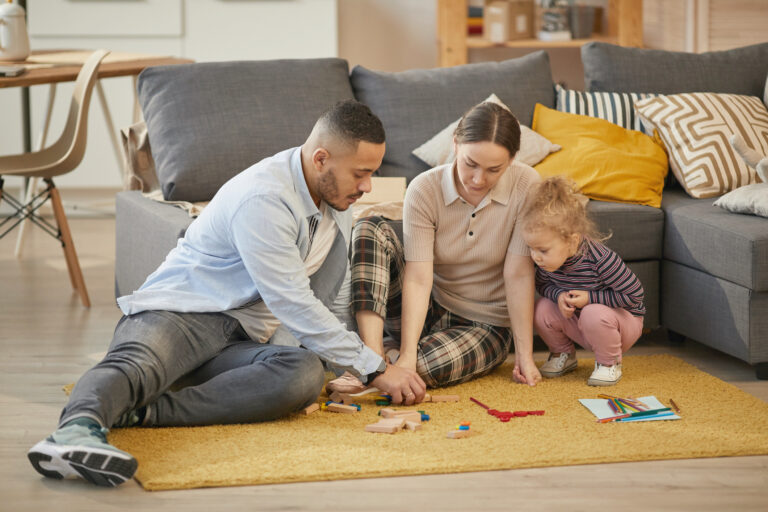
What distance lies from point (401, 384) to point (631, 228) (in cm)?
104

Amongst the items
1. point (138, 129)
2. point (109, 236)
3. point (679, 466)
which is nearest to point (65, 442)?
point (679, 466)

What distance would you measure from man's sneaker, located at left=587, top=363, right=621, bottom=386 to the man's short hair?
34.9 inches

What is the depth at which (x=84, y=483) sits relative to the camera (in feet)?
6.39

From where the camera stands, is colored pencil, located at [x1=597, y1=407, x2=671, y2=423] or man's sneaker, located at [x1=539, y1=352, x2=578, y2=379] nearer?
colored pencil, located at [x1=597, y1=407, x2=671, y2=423]

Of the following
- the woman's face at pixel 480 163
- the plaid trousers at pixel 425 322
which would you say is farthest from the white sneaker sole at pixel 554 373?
the woman's face at pixel 480 163

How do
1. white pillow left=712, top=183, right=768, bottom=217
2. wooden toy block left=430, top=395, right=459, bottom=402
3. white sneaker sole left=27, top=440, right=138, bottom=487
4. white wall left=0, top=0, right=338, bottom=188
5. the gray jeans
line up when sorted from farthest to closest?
white wall left=0, top=0, right=338, bottom=188 → white pillow left=712, top=183, right=768, bottom=217 → wooden toy block left=430, top=395, right=459, bottom=402 → the gray jeans → white sneaker sole left=27, top=440, right=138, bottom=487

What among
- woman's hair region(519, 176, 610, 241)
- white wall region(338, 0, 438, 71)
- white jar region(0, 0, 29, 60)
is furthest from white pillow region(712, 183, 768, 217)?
white wall region(338, 0, 438, 71)

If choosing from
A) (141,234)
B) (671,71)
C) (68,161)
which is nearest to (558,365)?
(141,234)

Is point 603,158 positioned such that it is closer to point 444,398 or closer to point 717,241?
point 717,241

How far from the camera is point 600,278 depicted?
2.55m

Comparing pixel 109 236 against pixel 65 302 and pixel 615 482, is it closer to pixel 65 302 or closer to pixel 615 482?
pixel 65 302

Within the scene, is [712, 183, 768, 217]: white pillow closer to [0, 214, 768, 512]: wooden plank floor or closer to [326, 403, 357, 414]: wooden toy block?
[0, 214, 768, 512]: wooden plank floor

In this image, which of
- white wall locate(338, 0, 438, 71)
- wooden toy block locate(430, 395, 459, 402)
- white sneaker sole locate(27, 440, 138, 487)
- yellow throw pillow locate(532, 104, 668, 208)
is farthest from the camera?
white wall locate(338, 0, 438, 71)

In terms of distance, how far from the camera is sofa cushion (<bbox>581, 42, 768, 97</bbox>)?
139 inches
